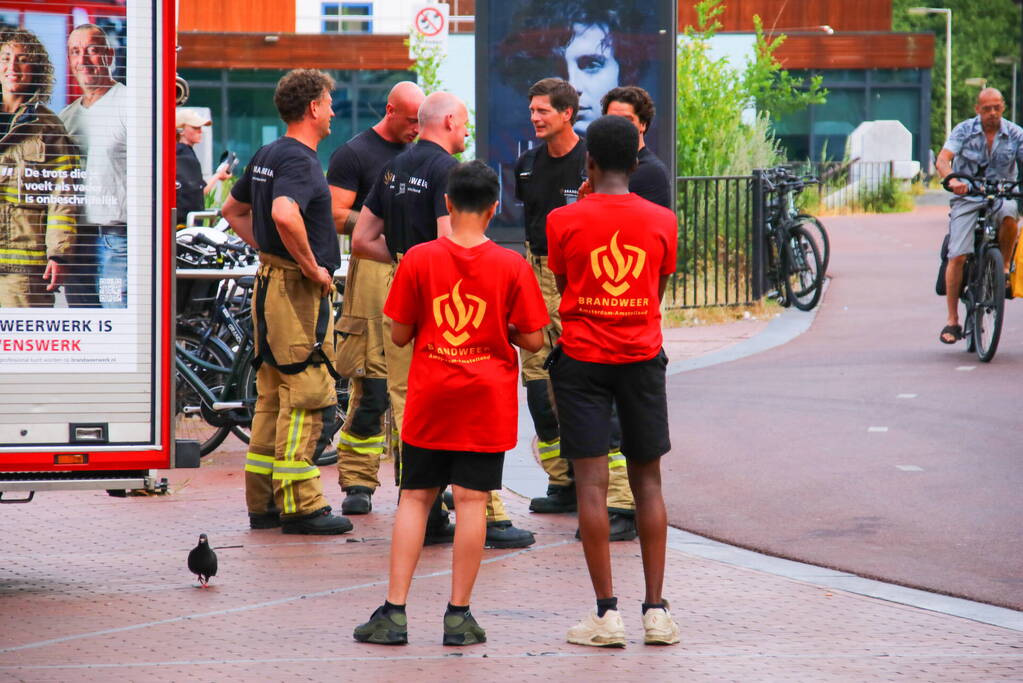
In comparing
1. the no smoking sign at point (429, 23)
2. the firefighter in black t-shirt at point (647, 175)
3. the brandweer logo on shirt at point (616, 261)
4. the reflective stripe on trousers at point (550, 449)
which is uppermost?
the no smoking sign at point (429, 23)

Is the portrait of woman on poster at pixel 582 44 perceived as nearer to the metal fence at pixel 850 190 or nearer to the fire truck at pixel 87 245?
the fire truck at pixel 87 245

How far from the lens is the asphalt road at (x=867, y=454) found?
718cm

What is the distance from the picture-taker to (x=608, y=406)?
577cm

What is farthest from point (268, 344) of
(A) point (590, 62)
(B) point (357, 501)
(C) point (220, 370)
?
(A) point (590, 62)

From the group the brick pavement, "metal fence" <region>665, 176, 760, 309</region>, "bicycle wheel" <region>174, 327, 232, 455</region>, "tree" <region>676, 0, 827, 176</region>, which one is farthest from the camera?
"tree" <region>676, 0, 827, 176</region>

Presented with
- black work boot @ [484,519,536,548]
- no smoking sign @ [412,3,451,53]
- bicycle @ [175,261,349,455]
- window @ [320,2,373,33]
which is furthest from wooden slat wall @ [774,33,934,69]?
black work boot @ [484,519,536,548]

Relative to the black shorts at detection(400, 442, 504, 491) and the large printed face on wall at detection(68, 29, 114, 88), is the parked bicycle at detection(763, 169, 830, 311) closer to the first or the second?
the large printed face on wall at detection(68, 29, 114, 88)

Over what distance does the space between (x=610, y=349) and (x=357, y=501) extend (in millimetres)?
2648

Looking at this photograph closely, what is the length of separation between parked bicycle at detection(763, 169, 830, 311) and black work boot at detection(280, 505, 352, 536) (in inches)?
365

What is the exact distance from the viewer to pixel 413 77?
1606 inches

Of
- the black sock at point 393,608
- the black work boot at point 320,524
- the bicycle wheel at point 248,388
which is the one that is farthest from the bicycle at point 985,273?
the black sock at point 393,608

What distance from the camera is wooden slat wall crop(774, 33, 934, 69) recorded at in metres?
41.1

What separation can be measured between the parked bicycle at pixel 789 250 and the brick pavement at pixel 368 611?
8813 millimetres

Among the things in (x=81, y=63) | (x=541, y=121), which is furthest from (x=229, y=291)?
(x=81, y=63)
